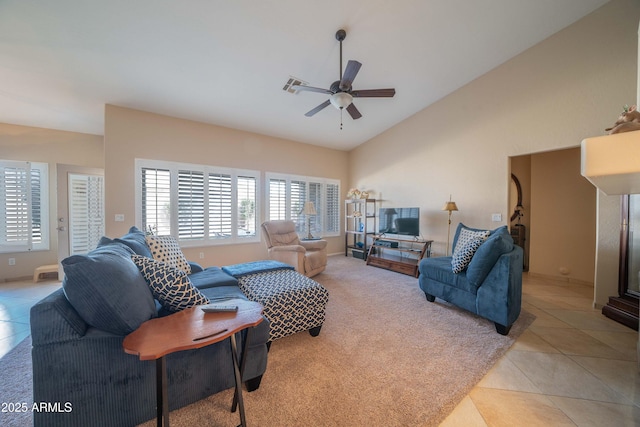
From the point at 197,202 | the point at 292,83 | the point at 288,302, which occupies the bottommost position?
the point at 288,302

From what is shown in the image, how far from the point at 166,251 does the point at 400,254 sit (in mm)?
4298

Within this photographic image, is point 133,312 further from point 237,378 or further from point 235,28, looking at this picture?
point 235,28

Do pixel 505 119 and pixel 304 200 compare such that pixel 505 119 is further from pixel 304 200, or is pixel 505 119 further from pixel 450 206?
pixel 304 200

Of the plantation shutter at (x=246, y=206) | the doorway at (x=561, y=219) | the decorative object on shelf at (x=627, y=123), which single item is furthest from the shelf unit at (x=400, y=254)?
the decorative object on shelf at (x=627, y=123)

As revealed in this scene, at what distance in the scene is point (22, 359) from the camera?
177 cm

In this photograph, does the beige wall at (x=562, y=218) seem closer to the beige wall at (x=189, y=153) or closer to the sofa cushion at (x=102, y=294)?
the beige wall at (x=189, y=153)

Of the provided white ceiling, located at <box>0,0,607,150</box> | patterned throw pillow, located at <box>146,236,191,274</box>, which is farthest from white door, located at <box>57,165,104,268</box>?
patterned throw pillow, located at <box>146,236,191,274</box>

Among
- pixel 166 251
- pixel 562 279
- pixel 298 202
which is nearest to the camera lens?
pixel 166 251

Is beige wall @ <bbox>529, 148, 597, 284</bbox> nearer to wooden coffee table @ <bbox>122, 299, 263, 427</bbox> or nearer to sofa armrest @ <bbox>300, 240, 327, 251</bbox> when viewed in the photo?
sofa armrest @ <bbox>300, 240, 327, 251</bbox>

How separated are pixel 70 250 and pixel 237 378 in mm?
4734

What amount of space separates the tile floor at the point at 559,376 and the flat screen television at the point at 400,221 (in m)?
2.04

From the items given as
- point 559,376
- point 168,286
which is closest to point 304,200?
point 168,286

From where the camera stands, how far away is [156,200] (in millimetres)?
3770

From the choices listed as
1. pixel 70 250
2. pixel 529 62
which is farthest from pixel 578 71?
pixel 70 250
